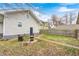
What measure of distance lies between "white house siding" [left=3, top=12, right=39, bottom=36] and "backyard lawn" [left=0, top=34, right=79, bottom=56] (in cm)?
10

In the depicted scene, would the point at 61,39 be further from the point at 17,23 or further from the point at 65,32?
the point at 17,23

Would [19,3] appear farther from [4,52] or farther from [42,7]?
[4,52]

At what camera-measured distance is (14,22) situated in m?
4.28

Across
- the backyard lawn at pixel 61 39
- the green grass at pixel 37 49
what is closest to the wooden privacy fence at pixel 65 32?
the backyard lawn at pixel 61 39

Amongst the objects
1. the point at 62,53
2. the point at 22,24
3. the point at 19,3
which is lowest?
the point at 62,53

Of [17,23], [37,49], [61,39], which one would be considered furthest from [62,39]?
[17,23]

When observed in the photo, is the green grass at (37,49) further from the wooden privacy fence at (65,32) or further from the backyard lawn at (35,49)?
the wooden privacy fence at (65,32)

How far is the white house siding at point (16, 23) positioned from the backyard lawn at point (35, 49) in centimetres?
10

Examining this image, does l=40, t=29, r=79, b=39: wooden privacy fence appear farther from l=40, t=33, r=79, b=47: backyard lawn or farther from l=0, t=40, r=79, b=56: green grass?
l=0, t=40, r=79, b=56: green grass

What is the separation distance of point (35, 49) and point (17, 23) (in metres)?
0.39

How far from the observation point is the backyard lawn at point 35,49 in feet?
14.0

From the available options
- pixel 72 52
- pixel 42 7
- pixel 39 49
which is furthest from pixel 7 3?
pixel 72 52

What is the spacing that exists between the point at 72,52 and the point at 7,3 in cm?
100

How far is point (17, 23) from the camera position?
14.1 feet
